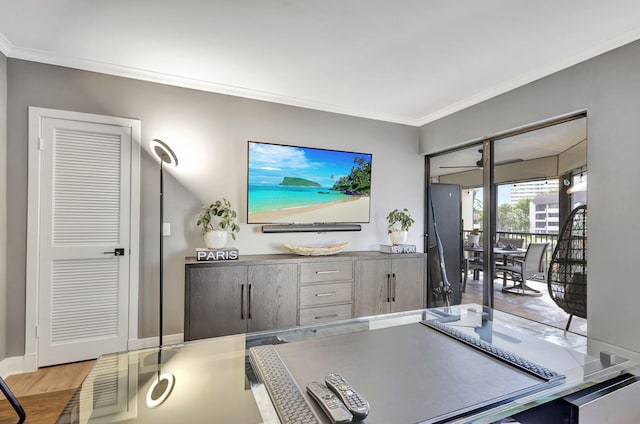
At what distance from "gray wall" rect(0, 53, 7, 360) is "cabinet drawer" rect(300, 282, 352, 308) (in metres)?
2.34

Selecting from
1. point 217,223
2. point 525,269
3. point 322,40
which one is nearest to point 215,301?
point 217,223

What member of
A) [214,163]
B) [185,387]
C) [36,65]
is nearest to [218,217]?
[214,163]

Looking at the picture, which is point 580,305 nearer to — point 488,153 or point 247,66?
point 488,153

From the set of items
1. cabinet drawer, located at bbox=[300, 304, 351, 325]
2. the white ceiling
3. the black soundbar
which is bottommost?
cabinet drawer, located at bbox=[300, 304, 351, 325]

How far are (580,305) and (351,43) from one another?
269 cm

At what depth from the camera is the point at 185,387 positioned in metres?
0.97

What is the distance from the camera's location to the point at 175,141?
3.04 m

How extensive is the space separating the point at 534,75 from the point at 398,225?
6.57ft

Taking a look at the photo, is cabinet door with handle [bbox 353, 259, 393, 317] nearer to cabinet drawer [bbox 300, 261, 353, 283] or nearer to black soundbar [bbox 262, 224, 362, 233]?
cabinet drawer [bbox 300, 261, 353, 283]

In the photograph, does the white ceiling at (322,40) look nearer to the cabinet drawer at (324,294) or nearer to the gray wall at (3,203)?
the gray wall at (3,203)

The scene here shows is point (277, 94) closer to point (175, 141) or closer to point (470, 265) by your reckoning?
point (175, 141)

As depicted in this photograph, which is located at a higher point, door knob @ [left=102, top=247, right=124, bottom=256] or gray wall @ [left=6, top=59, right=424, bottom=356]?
gray wall @ [left=6, top=59, right=424, bottom=356]

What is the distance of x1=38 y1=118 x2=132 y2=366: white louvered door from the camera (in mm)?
2615

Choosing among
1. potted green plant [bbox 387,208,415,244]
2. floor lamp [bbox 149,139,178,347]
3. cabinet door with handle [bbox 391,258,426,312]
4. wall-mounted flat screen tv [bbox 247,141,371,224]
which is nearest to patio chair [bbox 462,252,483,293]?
cabinet door with handle [bbox 391,258,426,312]
